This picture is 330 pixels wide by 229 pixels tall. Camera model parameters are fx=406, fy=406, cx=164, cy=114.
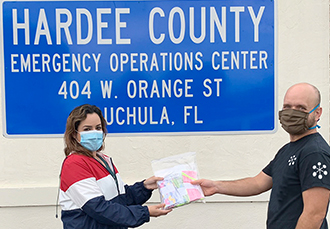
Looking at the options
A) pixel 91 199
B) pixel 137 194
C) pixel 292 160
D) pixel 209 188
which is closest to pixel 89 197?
pixel 91 199

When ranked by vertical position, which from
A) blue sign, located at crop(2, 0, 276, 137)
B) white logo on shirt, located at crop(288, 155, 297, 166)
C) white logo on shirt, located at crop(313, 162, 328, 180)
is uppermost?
blue sign, located at crop(2, 0, 276, 137)

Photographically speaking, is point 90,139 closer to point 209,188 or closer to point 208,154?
point 209,188

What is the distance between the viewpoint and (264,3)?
11.0 feet

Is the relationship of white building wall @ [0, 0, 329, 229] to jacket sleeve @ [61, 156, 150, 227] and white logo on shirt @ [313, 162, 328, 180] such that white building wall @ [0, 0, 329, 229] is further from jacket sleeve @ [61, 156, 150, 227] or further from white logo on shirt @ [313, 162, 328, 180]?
white logo on shirt @ [313, 162, 328, 180]

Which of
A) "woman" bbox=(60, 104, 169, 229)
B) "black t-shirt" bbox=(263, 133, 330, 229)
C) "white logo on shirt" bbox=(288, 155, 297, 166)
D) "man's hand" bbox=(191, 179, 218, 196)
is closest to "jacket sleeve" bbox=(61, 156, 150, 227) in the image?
"woman" bbox=(60, 104, 169, 229)

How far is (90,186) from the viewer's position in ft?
7.22

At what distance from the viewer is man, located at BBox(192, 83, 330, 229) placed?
1.97 m

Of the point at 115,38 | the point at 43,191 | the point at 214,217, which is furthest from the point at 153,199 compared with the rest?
the point at 115,38

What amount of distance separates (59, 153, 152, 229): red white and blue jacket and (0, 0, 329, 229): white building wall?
1062 millimetres

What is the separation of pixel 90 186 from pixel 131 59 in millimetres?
1429

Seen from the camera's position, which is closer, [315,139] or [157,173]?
[315,139]

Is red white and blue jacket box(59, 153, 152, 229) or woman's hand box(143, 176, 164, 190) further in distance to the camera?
woman's hand box(143, 176, 164, 190)

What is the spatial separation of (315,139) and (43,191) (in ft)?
7.28

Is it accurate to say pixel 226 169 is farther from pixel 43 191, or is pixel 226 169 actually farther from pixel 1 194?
pixel 1 194
